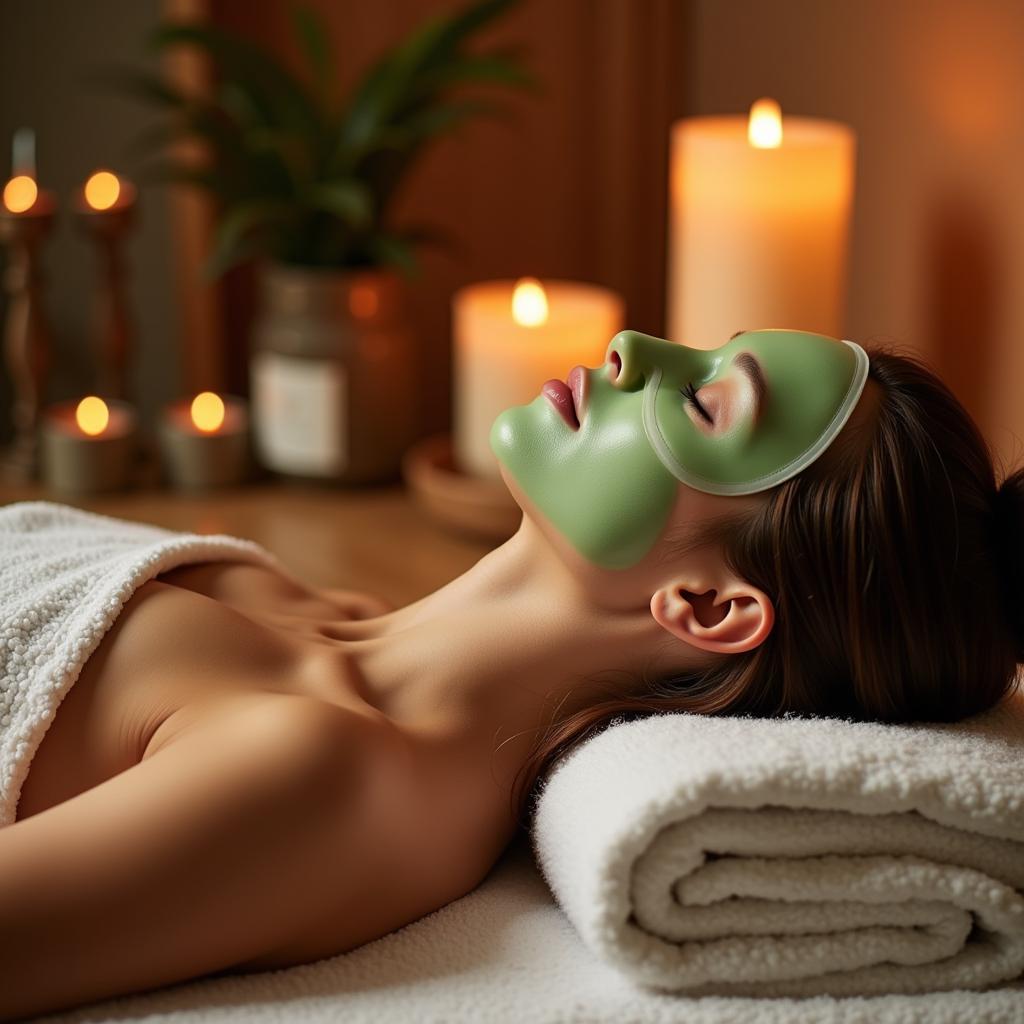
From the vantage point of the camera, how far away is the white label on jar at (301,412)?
1512 mm

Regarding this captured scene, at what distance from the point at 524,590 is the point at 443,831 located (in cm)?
17

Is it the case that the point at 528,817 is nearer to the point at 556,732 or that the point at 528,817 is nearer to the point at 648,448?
the point at 556,732

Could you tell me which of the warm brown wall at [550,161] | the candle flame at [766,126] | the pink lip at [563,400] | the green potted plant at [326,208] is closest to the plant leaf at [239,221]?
the green potted plant at [326,208]

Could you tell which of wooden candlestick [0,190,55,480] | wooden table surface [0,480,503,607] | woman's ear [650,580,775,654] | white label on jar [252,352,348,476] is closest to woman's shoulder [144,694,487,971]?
woman's ear [650,580,775,654]

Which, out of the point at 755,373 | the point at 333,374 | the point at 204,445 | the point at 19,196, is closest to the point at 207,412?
the point at 204,445

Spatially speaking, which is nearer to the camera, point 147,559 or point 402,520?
point 147,559

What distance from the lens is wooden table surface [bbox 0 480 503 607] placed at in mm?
1350

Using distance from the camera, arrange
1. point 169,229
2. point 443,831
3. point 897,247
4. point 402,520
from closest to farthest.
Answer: point 443,831, point 897,247, point 402,520, point 169,229

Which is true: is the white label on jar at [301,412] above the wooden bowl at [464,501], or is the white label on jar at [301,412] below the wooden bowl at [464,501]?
above

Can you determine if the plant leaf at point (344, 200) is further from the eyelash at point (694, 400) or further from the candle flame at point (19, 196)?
the eyelash at point (694, 400)

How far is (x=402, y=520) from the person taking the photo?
1501mm

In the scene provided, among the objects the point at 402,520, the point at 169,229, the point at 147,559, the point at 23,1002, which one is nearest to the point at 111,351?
the point at 169,229

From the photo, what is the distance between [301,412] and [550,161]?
569mm

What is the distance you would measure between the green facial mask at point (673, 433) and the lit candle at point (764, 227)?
488 mm
